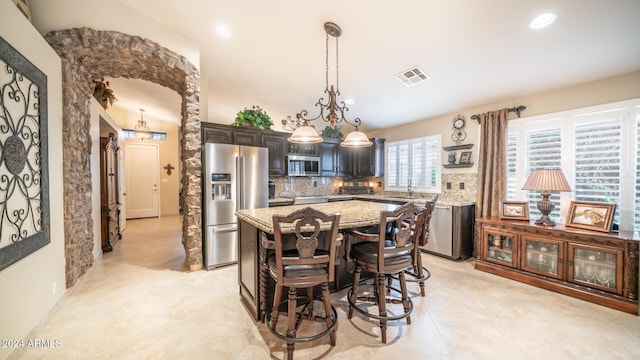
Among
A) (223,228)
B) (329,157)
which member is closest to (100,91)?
(223,228)

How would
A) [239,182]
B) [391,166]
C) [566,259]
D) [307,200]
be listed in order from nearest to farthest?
1. [566,259]
2. [239,182]
3. [307,200]
4. [391,166]

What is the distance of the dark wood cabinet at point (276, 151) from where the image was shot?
466cm

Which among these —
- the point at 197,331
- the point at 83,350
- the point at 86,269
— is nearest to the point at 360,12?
the point at 197,331

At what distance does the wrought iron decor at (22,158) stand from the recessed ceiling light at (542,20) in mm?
4372

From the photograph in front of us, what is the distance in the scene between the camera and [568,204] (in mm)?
3137

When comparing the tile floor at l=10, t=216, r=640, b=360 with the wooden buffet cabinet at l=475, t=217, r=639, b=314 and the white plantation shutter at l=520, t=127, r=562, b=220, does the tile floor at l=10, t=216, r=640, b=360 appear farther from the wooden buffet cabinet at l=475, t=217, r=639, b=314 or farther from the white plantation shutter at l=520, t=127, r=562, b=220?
the white plantation shutter at l=520, t=127, r=562, b=220

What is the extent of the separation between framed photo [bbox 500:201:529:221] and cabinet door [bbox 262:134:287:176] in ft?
12.4

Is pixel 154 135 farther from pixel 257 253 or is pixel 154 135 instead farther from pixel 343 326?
pixel 343 326

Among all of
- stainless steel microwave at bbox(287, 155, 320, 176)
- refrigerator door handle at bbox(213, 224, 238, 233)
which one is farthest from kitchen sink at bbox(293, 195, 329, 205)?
refrigerator door handle at bbox(213, 224, 238, 233)

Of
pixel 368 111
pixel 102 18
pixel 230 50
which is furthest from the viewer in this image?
pixel 368 111

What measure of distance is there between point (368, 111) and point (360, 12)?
2520mm

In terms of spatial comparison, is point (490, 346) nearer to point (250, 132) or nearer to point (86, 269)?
point (250, 132)

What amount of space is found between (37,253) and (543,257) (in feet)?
17.5

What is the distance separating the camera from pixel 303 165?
5160 millimetres
